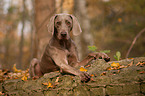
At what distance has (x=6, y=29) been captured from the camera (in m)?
27.9

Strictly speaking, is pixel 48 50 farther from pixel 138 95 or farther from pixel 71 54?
pixel 138 95

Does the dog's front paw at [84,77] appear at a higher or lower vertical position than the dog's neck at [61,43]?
lower

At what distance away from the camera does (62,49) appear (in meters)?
4.41

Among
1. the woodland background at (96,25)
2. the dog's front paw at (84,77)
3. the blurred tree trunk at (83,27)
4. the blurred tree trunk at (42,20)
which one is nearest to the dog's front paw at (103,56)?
the dog's front paw at (84,77)

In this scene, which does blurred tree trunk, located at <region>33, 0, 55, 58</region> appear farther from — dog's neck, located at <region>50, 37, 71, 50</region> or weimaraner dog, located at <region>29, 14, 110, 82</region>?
dog's neck, located at <region>50, 37, 71, 50</region>

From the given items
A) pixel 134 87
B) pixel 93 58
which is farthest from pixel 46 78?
pixel 134 87

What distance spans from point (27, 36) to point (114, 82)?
3149 centimetres

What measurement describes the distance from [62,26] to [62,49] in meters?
0.57

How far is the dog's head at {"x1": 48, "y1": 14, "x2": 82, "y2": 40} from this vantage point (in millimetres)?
4102

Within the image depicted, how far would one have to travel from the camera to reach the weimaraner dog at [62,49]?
4133mm

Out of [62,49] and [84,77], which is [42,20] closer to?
[62,49]

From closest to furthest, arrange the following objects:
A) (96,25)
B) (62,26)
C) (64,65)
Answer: (64,65)
(62,26)
(96,25)

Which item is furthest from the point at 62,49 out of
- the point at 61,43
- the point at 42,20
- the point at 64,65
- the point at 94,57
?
the point at 42,20

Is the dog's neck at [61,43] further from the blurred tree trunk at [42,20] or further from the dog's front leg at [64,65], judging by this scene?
the blurred tree trunk at [42,20]
